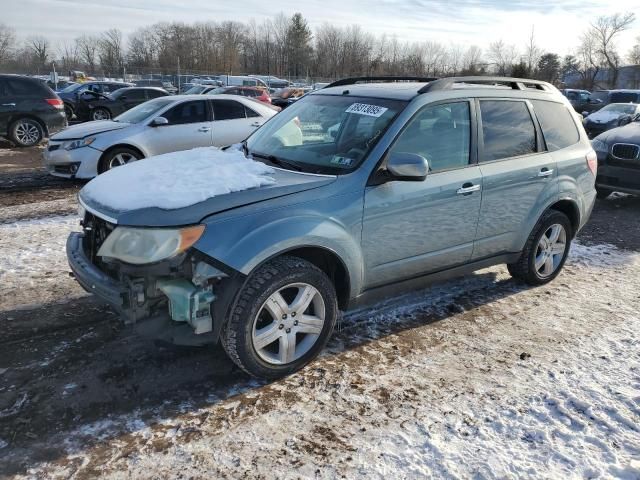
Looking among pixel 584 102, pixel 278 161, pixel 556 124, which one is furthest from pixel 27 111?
pixel 584 102

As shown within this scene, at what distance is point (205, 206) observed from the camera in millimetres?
3057

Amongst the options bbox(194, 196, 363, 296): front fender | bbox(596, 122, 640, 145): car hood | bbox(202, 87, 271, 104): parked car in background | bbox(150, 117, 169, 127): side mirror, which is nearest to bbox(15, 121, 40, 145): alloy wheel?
bbox(150, 117, 169, 127): side mirror

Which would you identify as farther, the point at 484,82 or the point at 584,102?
the point at 584,102

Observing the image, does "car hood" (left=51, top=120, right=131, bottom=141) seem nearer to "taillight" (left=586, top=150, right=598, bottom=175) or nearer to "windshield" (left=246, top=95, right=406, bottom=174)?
"windshield" (left=246, top=95, right=406, bottom=174)

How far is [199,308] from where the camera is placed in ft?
9.77

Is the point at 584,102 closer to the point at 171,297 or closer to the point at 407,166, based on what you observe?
the point at 407,166

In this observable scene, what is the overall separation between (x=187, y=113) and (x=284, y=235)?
6.65 meters

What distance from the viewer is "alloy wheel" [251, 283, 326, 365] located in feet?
10.7

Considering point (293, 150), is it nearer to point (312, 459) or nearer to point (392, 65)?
point (312, 459)

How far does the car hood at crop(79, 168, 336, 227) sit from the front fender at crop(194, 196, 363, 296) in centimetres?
10

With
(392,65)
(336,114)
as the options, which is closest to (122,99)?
(336,114)

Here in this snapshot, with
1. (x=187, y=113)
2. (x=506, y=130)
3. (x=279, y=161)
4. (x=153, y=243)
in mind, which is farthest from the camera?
(x=187, y=113)

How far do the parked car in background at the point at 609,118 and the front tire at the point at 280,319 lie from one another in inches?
784

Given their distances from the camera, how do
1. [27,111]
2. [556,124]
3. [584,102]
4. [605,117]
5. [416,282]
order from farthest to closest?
1. [584,102]
2. [605,117]
3. [27,111]
4. [556,124]
5. [416,282]
